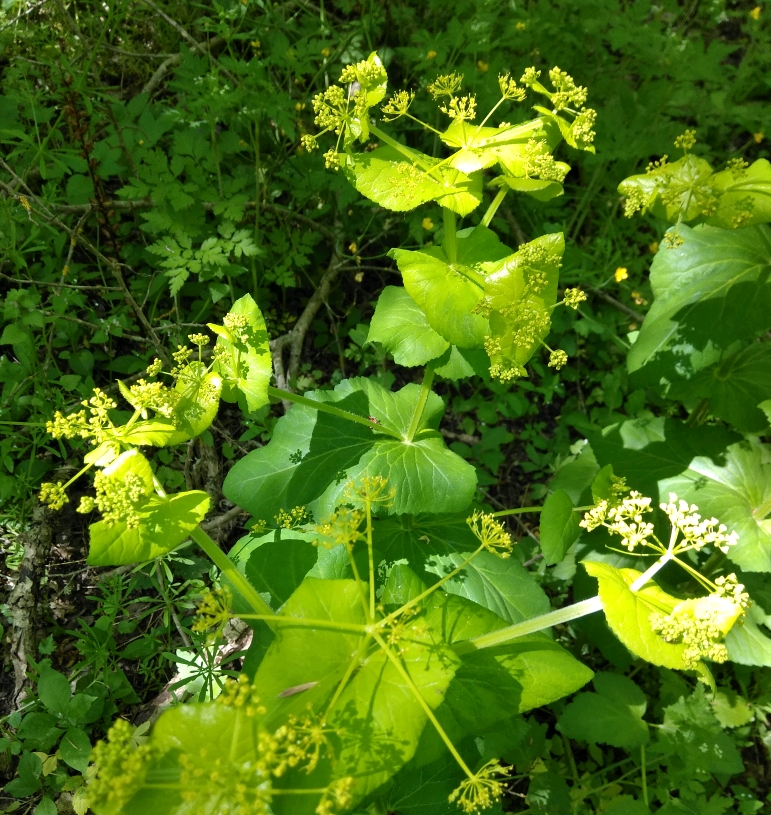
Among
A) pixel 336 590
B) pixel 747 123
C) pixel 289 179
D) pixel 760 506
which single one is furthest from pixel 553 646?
pixel 747 123

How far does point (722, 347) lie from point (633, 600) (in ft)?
4.51

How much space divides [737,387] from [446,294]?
164 cm

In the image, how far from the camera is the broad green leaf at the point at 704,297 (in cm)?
227

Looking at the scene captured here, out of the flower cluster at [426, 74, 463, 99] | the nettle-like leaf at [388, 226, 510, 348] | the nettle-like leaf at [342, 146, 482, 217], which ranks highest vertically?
the flower cluster at [426, 74, 463, 99]

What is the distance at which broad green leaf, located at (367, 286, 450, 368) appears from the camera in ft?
7.30

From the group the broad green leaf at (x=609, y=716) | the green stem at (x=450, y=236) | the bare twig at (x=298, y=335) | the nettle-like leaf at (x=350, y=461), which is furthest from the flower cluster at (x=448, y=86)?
the broad green leaf at (x=609, y=716)

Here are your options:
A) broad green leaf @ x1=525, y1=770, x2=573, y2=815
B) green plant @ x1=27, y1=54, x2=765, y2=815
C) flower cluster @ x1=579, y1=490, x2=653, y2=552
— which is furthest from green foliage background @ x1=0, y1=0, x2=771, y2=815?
flower cluster @ x1=579, y1=490, x2=653, y2=552

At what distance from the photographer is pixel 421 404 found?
2.26 meters

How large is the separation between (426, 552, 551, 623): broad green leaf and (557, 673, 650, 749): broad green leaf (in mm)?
699

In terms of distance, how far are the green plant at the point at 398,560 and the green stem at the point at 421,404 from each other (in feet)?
0.04

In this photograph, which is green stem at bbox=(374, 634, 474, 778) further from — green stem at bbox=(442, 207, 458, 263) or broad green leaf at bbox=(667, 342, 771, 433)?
broad green leaf at bbox=(667, 342, 771, 433)

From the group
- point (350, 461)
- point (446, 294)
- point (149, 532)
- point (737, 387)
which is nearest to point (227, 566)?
point (149, 532)

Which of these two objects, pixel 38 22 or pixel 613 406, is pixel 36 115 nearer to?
pixel 38 22

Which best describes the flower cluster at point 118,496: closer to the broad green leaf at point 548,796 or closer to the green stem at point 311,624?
the green stem at point 311,624
